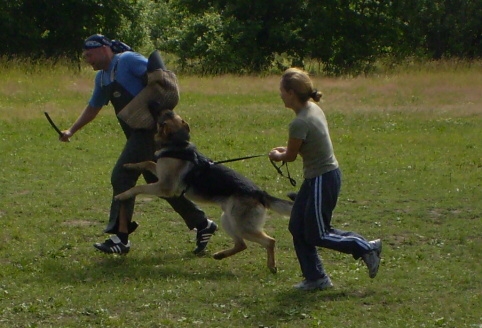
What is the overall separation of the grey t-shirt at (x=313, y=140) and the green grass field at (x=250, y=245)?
91 centimetres

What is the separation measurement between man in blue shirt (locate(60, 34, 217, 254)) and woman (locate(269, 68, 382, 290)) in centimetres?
152

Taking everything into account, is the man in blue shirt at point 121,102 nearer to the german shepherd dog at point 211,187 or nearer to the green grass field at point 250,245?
the green grass field at point 250,245

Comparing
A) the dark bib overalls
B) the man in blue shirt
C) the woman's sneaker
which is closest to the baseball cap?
the man in blue shirt

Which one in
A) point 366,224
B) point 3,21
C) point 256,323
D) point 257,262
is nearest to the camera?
point 256,323

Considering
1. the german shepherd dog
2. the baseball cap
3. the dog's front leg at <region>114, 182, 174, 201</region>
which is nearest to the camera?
the german shepherd dog

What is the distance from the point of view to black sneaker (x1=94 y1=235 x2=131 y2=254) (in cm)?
717

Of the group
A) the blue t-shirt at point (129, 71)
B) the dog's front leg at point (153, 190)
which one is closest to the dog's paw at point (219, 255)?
the dog's front leg at point (153, 190)

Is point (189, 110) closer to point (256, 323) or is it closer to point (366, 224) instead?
point (366, 224)

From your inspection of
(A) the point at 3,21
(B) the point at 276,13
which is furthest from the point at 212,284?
(B) the point at 276,13

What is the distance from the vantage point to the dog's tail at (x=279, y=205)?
663cm

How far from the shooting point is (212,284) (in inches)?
248

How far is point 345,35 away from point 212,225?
28.7 meters

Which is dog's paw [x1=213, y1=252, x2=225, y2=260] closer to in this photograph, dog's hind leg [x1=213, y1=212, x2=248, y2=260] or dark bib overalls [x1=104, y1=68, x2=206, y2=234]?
dog's hind leg [x1=213, y1=212, x2=248, y2=260]

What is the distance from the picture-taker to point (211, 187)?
6812 mm
